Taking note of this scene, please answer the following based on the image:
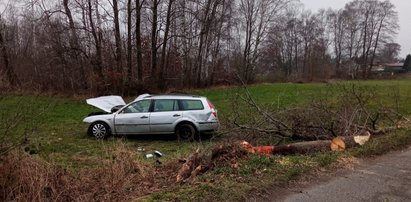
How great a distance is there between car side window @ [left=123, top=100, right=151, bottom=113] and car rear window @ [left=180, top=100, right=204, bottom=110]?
3.92 ft

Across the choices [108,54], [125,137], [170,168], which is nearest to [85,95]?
[108,54]

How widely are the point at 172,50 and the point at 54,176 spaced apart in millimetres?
31768

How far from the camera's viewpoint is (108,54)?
31609 millimetres

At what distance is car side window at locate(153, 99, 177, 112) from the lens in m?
13.8

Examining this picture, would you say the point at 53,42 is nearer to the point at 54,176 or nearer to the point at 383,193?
the point at 54,176

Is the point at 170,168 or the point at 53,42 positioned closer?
the point at 170,168

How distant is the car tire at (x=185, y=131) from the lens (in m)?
13.5

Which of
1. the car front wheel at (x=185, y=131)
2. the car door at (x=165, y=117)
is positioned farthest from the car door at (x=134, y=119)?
the car front wheel at (x=185, y=131)

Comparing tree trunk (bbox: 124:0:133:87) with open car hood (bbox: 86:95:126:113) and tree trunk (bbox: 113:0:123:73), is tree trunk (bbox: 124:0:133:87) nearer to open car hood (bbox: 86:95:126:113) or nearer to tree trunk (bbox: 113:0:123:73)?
tree trunk (bbox: 113:0:123:73)

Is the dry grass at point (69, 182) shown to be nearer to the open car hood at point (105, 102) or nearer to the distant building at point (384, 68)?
the open car hood at point (105, 102)

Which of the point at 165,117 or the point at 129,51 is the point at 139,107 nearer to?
the point at 165,117

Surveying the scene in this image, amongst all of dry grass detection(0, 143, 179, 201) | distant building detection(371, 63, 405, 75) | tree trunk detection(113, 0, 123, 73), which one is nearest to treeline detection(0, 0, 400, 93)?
tree trunk detection(113, 0, 123, 73)

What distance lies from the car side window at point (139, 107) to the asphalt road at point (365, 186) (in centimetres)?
827

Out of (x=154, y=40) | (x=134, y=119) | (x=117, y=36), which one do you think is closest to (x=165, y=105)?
(x=134, y=119)
